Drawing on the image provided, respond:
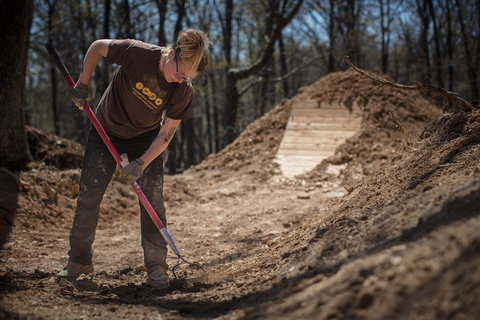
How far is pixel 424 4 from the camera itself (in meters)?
17.6

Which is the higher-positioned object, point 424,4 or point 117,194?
point 424,4

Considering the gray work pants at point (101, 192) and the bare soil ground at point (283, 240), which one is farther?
the gray work pants at point (101, 192)

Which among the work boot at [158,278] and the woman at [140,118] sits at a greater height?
the woman at [140,118]

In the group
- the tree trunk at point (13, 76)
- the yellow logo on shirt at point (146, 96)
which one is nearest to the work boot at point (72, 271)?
the yellow logo on shirt at point (146, 96)

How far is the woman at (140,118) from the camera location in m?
2.90

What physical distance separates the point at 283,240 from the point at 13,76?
4137 millimetres

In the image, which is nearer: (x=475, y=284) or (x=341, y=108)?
(x=475, y=284)

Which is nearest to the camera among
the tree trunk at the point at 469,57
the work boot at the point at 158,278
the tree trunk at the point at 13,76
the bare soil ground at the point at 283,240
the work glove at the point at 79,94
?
the bare soil ground at the point at 283,240

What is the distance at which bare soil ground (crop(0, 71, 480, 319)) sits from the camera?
1.65 metres

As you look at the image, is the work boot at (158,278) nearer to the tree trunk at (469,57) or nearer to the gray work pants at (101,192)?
the gray work pants at (101,192)

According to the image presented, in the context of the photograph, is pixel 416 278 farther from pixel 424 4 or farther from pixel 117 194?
pixel 424 4

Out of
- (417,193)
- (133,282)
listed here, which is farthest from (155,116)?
(417,193)

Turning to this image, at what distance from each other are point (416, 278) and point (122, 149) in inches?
91.2

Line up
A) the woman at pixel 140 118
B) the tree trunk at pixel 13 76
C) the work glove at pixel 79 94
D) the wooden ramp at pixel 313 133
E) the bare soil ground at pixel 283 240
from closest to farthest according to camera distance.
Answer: the bare soil ground at pixel 283 240 → the woman at pixel 140 118 → the work glove at pixel 79 94 → the tree trunk at pixel 13 76 → the wooden ramp at pixel 313 133
